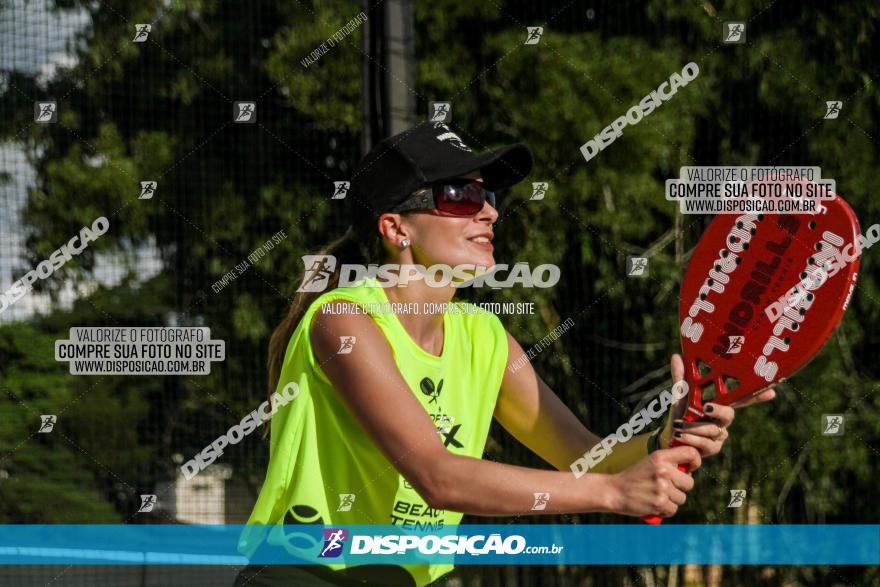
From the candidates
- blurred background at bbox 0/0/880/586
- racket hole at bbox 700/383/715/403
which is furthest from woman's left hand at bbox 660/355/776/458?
blurred background at bbox 0/0/880/586

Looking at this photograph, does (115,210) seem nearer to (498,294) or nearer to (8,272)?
(8,272)

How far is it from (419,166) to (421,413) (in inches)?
31.4

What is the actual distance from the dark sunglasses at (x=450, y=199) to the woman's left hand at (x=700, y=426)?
897 mm

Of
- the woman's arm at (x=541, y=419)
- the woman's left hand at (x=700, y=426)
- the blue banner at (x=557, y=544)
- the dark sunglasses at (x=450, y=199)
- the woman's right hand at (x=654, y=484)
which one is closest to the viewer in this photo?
the woman's right hand at (x=654, y=484)

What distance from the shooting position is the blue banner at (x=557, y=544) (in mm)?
6078

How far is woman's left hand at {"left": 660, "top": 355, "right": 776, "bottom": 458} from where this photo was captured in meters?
3.13

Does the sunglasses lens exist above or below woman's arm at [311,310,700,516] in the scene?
above

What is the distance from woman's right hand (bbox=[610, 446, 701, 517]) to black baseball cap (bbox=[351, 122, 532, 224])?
38.9 inches

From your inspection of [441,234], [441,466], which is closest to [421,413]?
[441,466]

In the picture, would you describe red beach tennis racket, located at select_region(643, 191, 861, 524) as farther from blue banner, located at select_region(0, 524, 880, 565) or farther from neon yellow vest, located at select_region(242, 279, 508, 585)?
blue banner, located at select_region(0, 524, 880, 565)

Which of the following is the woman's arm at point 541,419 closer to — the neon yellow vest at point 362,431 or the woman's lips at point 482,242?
the neon yellow vest at point 362,431

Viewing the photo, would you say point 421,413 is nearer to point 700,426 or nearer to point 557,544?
point 700,426

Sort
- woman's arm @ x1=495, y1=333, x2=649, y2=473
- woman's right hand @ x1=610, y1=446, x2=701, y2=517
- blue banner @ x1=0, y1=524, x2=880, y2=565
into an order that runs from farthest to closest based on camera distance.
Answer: blue banner @ x1=0, y1=524, x2=880, y2=565 → woman's arm @ x1=495, y1=333, x2=649, y2=473 → woman's right hand @ x1=610, y1=446, x2=701, y2=517

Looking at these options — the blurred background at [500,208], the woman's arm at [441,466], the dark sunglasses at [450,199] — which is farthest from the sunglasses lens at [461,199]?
the blurred background at [500,208]
